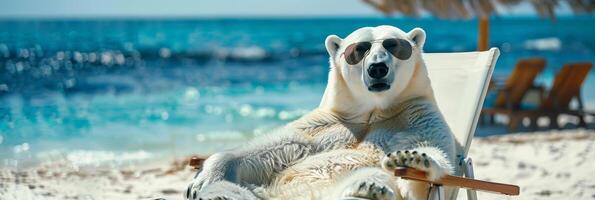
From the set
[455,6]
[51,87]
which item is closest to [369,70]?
[455,6]

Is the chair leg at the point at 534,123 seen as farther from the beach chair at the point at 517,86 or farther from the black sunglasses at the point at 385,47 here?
the black sunglasses at the point at 385,47

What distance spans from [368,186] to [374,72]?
0.48 meters

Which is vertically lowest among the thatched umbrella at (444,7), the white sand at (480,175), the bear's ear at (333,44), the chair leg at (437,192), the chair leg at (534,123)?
the white sand at (480,175)

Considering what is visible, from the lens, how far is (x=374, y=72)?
2754mm

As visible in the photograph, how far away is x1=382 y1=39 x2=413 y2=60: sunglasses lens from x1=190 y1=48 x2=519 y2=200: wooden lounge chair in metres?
0.43

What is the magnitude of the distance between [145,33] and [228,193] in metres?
48.2

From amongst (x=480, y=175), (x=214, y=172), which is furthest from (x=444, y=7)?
(x=214, y=172)

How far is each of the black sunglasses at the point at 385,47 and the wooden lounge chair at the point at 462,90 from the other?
0.44 metres

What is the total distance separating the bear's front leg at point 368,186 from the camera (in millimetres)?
2426

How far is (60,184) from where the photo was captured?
5.72 metres

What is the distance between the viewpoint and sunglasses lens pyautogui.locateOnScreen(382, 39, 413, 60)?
2.80 m

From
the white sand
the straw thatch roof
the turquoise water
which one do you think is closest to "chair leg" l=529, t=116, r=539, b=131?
the white sand

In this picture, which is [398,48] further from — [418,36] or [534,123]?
[534,123]

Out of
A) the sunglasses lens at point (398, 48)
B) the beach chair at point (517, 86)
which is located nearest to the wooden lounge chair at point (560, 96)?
the beach chair at point (517, 86)
